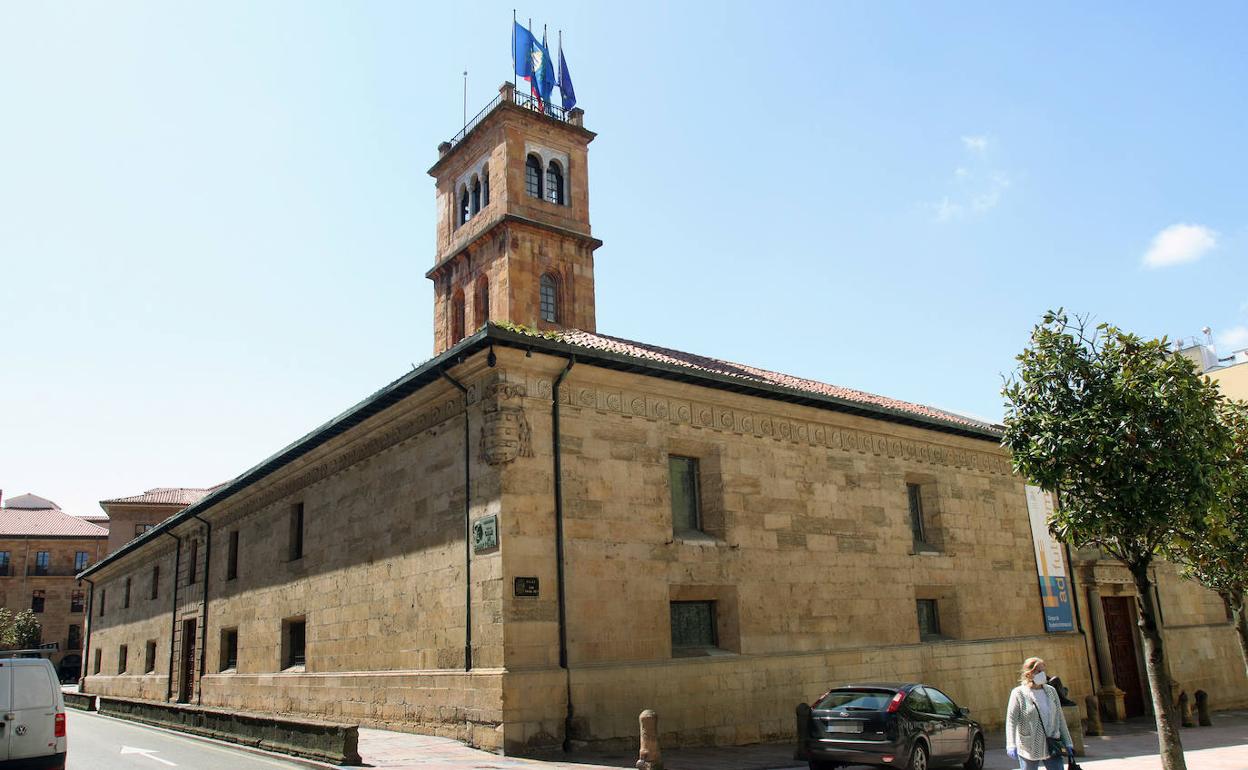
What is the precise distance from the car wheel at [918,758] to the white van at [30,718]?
10.4 metres

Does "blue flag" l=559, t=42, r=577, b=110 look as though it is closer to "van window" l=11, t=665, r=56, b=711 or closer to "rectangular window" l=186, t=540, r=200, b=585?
"rectangular window" l=186, t=540, r=200, b=585

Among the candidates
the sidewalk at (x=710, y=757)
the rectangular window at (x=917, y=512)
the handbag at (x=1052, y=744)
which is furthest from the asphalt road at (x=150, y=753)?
the rectangular window at (x=917, y=512)

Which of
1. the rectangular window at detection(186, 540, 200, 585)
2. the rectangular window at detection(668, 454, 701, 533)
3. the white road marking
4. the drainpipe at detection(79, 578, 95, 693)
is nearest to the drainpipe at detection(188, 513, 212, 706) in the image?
the rectangular window at detection(186, 540, 200, 585)

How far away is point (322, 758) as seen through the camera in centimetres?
1223

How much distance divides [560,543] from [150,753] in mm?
7717

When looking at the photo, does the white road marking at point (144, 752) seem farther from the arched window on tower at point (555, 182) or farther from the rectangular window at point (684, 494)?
the arched window on tower at point (555, 182)

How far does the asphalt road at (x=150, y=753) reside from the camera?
12727mm

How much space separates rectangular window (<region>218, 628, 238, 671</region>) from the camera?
24.4 m

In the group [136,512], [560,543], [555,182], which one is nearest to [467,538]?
[560,543]

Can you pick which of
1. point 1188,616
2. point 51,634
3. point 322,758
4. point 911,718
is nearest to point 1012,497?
point 1188,616

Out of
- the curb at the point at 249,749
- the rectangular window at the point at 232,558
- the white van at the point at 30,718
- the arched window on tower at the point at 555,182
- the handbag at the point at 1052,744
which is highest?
the arched window on tower at the point at 555,182

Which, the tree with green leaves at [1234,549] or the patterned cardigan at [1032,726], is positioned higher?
the tree with green leaves at [1234,549]

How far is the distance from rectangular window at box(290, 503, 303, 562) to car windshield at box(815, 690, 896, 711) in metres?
13.7

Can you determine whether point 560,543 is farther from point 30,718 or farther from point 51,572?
point 51,572
